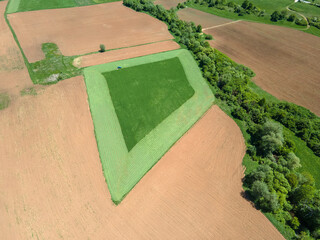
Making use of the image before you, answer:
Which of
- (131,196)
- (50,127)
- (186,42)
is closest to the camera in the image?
(131,196)

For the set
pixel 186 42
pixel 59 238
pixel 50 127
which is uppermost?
pixel 186 42

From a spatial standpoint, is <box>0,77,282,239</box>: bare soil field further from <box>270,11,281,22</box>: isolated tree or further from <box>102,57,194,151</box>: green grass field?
<box>270,11,281,22</box>: isolated tree

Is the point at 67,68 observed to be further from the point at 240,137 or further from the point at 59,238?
the point at 240,137

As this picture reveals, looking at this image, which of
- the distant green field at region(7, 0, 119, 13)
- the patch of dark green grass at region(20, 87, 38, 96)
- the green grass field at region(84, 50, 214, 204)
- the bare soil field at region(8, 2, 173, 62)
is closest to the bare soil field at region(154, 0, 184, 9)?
the bare soil field at region(8, 2, 173, 62)

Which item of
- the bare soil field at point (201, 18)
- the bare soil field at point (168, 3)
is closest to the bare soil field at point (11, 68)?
the bare soil field at point (168, 3)

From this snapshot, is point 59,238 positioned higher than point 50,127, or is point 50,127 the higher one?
point 50,127

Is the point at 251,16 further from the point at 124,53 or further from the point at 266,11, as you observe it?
the point at 124,53

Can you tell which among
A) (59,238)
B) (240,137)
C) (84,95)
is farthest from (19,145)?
(240,137)
